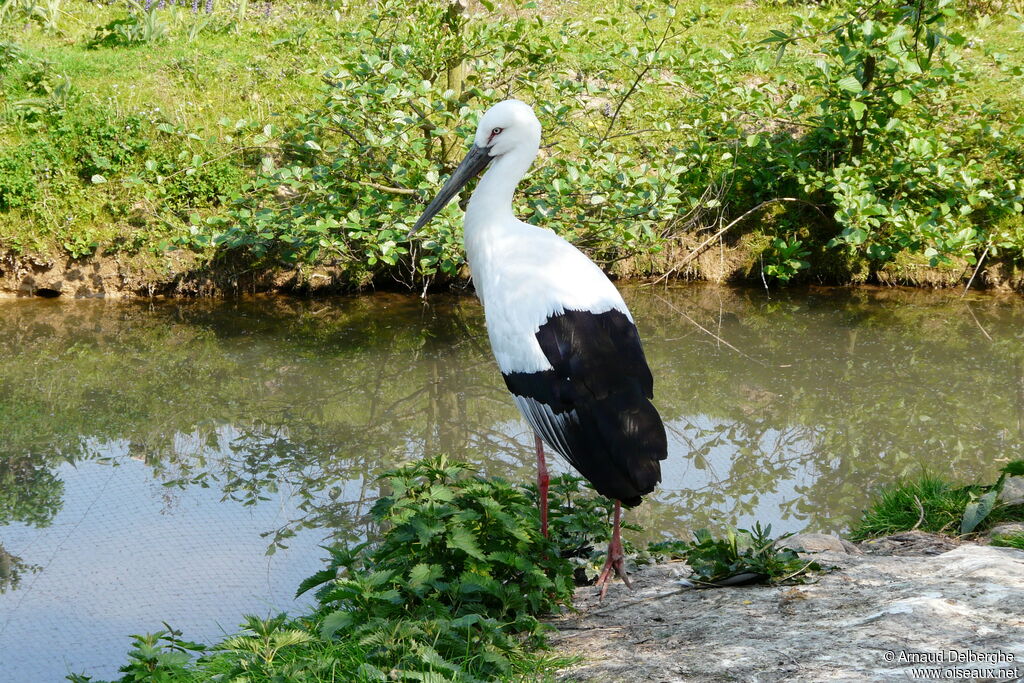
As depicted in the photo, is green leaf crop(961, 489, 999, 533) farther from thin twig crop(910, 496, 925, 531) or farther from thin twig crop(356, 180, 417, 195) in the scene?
thin twig crop(356, 180, 417, 195)

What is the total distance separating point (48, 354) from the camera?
6.96 metres

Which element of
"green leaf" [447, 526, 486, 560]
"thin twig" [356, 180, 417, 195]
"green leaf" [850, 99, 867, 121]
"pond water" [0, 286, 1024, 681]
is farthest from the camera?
"green leaf" [850, 99, 867, 121]

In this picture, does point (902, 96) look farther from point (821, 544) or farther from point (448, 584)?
point (448, 584)

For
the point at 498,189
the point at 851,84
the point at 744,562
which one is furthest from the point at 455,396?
the point at 851,84

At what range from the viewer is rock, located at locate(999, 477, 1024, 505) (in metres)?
4.49

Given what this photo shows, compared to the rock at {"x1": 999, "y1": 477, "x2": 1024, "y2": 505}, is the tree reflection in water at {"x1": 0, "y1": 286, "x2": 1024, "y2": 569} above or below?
above

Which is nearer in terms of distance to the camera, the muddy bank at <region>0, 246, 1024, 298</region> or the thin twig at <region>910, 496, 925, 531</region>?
the thin twig at <region>910, 496, 925, 531</region>

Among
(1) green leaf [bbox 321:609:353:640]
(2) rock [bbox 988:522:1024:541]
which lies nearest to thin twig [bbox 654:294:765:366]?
(2) rock [bbox 988:522:1024:541]

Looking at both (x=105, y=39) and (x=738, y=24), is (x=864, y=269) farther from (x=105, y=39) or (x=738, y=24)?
(x=105, y=39)

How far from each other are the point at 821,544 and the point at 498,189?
81.5 inches

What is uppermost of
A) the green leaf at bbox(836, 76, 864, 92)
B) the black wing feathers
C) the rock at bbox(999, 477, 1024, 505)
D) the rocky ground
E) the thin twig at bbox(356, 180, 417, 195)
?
the green leaf at bbox(836, 76, 864, 92)

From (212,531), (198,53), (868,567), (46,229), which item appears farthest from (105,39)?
(868,567)

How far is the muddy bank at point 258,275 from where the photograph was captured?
8.01m

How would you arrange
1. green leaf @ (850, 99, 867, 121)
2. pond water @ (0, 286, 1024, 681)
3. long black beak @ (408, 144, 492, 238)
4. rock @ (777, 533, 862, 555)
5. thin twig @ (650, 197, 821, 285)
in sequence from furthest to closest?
thin twig @ (650, 197, 821, 285)
green leaf @ (850, 99, 867, 121)
long black beak @ (408, 144, 492, 238)
pond water @ (0, 286, 1024, 681)
rock @ (777, 533, 862, 555)
